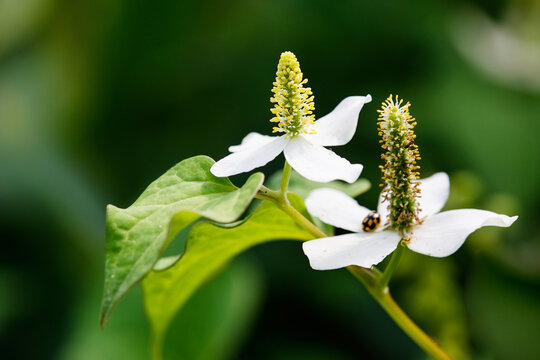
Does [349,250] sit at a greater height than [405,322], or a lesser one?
greater

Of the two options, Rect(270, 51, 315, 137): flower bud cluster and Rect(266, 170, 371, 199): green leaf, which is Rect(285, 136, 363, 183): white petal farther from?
Rect(266, 170, 371, 199): green leaf

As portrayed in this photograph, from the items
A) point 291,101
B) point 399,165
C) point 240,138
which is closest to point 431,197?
point 399,165

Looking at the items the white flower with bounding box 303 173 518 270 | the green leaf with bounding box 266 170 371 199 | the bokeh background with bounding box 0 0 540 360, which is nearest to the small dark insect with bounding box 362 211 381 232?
the white flower with bounding box 303 173 518 270

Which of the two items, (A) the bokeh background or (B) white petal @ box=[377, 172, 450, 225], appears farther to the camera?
(A) the bokeh background

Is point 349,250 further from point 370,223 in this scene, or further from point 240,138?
point 240,138

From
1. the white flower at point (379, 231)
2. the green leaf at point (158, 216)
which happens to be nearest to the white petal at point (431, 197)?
the white flower at point (379, 231)
